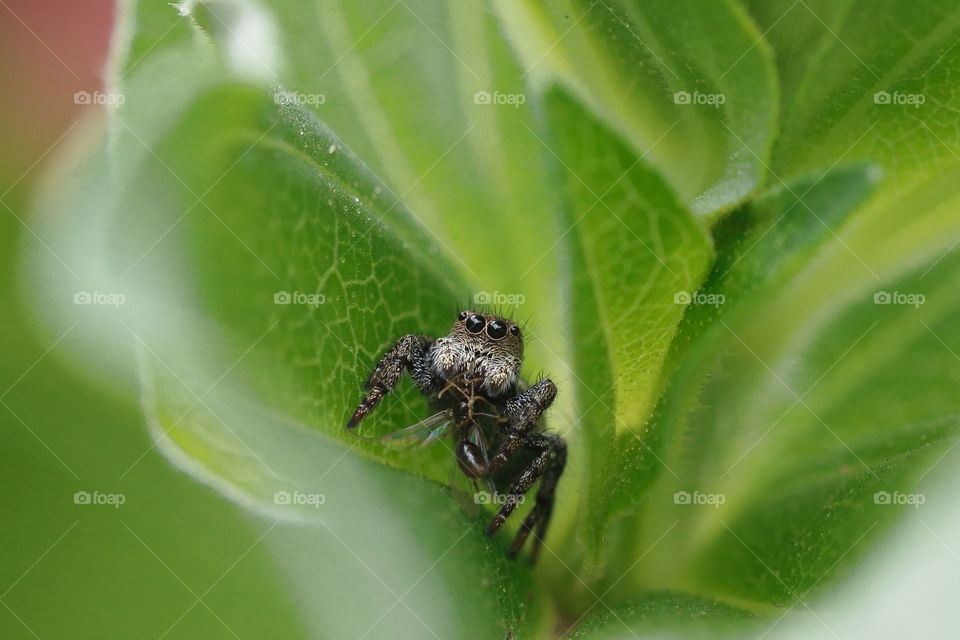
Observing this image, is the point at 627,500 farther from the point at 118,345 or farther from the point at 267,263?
the point at 118,345

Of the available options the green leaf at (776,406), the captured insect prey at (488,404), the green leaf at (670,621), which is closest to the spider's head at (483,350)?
the captured insect prey at (488,404)

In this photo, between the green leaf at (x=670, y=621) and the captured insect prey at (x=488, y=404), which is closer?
the green leaf at (x=670, y=621)

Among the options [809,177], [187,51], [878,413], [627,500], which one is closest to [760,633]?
[627,500]

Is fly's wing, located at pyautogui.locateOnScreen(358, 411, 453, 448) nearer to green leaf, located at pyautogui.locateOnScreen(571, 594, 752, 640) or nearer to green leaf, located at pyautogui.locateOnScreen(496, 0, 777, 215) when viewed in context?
green leaf, located at pyautogui.locateOnScreen(571, 594, 752, 640)

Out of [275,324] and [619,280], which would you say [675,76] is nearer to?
[619,280]

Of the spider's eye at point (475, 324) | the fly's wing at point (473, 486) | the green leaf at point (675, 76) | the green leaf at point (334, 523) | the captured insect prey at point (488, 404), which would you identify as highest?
the green leaf at point (675, 76)

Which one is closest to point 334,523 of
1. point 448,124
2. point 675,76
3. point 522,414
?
point 522,414

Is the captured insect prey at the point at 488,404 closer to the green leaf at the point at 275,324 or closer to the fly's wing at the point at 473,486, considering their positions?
the fly's wing at the point at 473,486

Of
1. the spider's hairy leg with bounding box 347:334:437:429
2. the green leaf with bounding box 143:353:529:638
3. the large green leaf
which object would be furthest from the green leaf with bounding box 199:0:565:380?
the green leaf with bounding box 143:353:529:638
